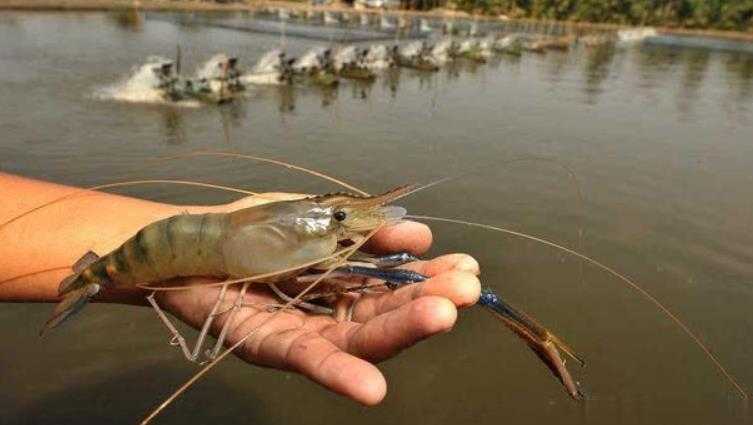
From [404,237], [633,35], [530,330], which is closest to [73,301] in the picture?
[404,237]

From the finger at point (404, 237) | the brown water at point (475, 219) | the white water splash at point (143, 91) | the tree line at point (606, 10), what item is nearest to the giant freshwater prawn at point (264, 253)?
the finger at point (404, 237)

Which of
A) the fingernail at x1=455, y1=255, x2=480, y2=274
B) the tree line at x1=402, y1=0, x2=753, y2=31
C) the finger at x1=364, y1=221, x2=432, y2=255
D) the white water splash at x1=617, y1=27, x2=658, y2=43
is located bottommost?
the finger at x1=364, y1=221, x2=432, y2=255

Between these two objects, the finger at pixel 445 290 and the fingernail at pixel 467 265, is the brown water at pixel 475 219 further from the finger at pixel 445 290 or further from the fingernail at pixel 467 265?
the fingernail at pixel 467 265

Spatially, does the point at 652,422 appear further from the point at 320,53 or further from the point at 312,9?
the point at 312,9

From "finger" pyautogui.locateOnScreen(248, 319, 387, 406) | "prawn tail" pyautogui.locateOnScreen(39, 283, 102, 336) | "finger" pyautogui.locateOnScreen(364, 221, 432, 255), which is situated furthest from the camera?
"finger" pyautogui.locateOnScreen(364, 221, 432, 255)

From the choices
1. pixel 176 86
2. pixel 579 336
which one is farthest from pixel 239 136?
pixel 579 336

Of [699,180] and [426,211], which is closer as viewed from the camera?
[426,211]

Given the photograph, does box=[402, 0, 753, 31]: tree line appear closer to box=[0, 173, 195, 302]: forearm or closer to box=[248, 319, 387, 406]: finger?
box=[0, 173, 195, 302]: forearm

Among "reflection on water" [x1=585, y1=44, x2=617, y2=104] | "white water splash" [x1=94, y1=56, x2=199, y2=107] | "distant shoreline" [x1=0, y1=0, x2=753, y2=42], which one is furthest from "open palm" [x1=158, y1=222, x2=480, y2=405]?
"distant shoreline" [x1=0, y1=0, x2=753, y2=42]
